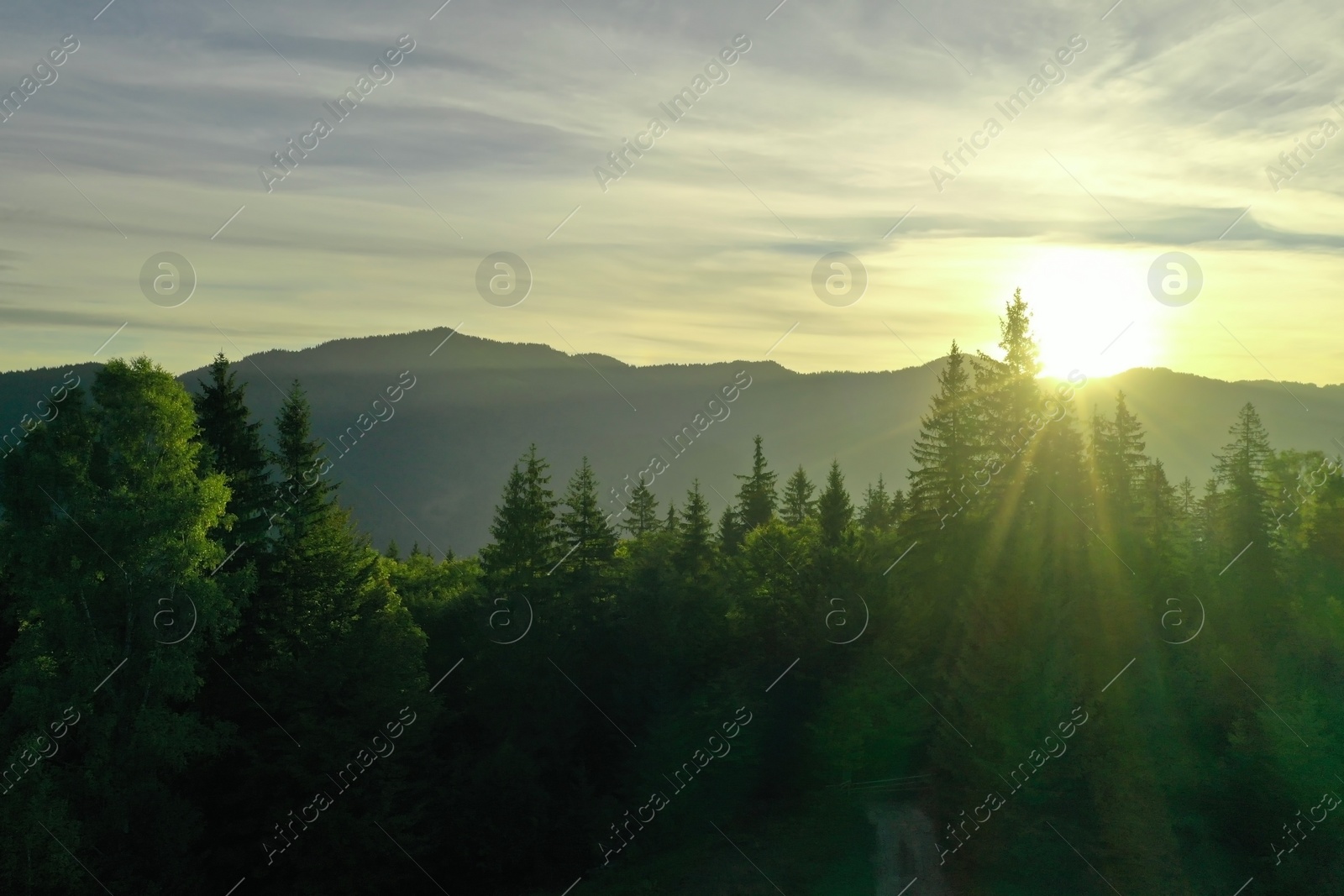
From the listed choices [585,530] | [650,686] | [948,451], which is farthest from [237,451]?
[948,451]

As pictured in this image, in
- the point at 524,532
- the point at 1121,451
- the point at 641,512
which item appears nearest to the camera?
the point at 524,532

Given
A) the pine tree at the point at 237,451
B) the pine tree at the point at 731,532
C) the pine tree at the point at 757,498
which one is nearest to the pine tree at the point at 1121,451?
the pine tree at the point at 757,498

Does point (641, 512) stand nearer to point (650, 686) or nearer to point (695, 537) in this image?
point (695, 537)

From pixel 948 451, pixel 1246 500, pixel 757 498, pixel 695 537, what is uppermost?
→ pixel 695 537

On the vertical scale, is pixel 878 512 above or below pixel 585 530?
below

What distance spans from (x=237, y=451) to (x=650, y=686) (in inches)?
736

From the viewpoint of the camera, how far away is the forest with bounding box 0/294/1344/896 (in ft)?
85.5

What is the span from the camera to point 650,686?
39.6 m

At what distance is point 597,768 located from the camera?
1558 inches

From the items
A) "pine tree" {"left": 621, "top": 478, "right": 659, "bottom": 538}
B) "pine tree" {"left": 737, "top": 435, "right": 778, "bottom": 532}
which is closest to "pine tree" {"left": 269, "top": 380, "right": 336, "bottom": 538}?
"pine tree" {"left": 621, "top": 478, "right": 659, "bottom": 538}

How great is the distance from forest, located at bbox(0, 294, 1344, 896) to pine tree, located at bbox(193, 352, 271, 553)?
0.45 feet

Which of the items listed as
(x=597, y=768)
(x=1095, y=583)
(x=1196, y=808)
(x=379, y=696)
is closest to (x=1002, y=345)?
(x=1095, y=583)

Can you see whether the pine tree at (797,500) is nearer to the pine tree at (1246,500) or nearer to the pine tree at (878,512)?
the pine tree at (878,512)

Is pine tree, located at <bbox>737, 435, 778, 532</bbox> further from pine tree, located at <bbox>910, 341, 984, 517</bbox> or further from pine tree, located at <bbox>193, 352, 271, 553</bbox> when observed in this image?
pine tree, located at <bbox>193, 352, 271, 553</bbox>
